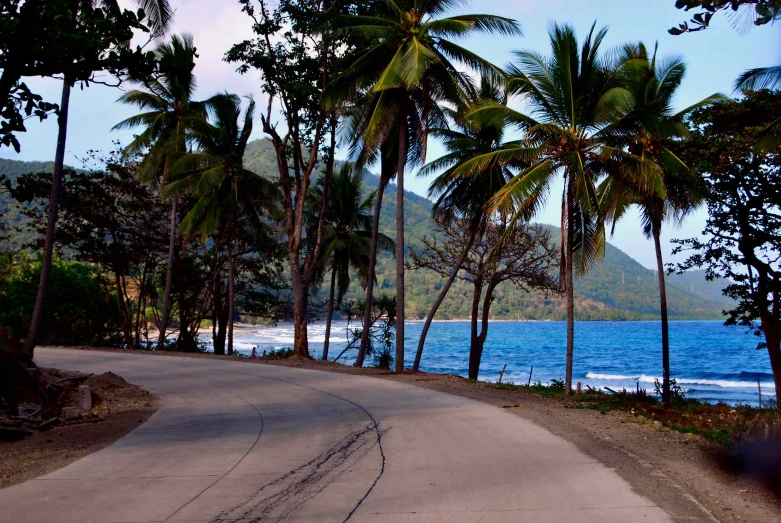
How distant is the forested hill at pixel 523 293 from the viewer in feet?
345

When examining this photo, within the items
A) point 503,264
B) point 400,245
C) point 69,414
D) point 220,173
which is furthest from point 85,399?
point 503,264

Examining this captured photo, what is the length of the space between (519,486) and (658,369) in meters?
53.4

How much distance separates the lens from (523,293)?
115250 mm

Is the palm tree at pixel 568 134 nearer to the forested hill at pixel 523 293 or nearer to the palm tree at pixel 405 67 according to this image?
the palm tree at pixel 405 67

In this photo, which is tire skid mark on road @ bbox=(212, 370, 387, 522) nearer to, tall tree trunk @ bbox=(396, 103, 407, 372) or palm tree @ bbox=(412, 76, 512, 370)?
tall tree trunk @ bbox=(396, 103, 407, 372)

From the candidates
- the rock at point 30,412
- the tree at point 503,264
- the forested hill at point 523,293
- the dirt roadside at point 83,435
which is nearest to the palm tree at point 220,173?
the tree at point 503,264

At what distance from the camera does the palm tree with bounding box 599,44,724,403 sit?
50.1 ft

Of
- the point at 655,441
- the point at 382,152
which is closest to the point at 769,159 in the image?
the point at 655,441

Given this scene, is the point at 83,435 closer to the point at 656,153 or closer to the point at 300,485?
the point at 300,485

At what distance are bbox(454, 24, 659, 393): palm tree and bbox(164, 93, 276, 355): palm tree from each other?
1453cm

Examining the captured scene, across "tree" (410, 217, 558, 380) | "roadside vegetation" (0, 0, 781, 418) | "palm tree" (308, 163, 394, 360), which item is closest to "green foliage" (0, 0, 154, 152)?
"roadside vegetation" (0, 0, 781, 418)

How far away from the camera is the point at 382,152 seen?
22.6m

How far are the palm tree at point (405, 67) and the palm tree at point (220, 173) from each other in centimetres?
907

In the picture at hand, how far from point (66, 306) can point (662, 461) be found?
28.9 metres
